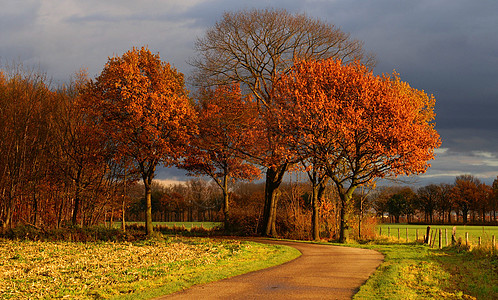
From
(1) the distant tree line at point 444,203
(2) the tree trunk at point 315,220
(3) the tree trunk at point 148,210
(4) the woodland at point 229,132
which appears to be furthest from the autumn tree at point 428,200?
(3) the tree trunk at point 148,210

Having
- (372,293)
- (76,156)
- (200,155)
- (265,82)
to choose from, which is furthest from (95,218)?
(372,293)

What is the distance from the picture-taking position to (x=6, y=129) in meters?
28.6

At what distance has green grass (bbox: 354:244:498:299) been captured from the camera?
→ 12.6m

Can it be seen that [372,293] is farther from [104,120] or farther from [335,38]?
[335,38]

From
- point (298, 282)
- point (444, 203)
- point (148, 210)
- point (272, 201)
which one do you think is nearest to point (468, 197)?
point (444, 203)

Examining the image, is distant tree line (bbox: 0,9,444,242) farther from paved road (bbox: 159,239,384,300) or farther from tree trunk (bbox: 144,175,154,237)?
paved road (bbox: 159,239,384,300)

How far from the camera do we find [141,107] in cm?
2866

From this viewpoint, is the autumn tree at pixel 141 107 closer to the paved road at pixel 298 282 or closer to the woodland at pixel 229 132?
the woodland at pixel 229 132

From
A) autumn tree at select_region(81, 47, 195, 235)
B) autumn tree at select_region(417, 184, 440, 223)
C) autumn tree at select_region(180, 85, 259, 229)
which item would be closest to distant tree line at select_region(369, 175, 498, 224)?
autumn tree at select_region(417, 184, 440, 223)

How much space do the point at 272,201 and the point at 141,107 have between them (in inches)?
542

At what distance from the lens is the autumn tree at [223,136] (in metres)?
35.7

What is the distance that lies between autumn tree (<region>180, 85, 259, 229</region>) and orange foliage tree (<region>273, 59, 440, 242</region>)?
6.00 meters

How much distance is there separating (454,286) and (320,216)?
21767 millimetres

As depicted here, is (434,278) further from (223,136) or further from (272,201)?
(223,136)
